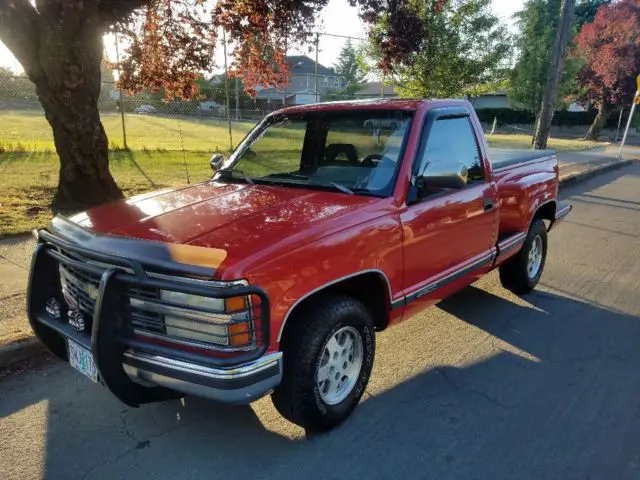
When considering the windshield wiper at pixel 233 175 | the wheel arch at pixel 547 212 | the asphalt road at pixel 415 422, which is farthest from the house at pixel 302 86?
the asphalt road at pixel 415 422

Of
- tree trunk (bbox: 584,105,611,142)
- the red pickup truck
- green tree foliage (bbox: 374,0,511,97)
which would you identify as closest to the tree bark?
the red pickup truck

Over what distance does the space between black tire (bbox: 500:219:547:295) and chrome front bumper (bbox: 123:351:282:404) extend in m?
3.50

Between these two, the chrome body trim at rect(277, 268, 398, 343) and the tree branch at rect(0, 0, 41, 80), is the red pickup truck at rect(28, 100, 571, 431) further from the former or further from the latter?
the tree branch at rect(0, 0, 41, 80)

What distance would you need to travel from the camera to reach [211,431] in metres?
3.12

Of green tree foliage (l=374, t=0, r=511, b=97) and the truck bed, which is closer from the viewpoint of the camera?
the truck bed

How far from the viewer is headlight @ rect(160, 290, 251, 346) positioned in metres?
2.45

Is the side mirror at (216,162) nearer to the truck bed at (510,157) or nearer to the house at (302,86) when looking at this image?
the truck bed at (510,157)

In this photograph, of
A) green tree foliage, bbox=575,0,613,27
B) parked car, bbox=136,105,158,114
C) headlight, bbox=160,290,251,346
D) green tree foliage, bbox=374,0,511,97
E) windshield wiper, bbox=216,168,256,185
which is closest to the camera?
headlight, bbox=160,290,251,346

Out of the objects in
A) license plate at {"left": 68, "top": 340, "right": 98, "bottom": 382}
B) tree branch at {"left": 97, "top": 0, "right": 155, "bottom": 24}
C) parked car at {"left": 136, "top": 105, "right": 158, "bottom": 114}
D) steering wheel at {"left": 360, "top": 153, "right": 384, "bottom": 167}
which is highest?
tree branch at {"left": 97, "top": 0, "right": 155, "bottom": 24}

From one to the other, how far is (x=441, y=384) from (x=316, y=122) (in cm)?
224

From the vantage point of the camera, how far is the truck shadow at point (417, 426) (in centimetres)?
282

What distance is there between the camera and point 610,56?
31.5 metres

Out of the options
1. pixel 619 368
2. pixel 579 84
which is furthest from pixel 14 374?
pixel 579 84

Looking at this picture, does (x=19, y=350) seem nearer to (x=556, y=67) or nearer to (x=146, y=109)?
(x=556, y=67)
